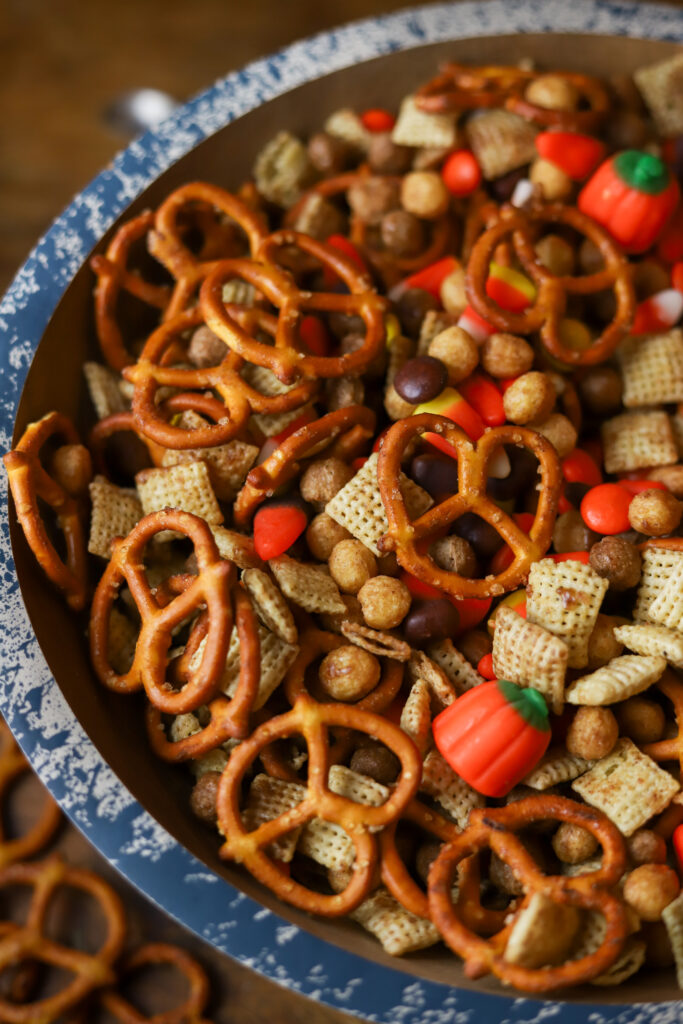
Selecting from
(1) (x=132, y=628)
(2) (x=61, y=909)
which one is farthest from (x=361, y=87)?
(2) (x=61, y=909)

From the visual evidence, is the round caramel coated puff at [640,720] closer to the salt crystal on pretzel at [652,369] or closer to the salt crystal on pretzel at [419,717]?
the salt crystal on pretzel at [419,717]

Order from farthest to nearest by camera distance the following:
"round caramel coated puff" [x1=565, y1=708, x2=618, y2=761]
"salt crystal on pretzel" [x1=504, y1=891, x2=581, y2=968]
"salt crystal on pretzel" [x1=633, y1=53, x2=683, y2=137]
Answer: "salt crystal on pretzel" [x1=633, y1=53, x2=683, y2=137] < "round caramel coated puff" [x1=565, y1=708, x2=618, y2=761] < "salt crystal on pretzel" [x1=504, y1=891, x2=581, y2=968]

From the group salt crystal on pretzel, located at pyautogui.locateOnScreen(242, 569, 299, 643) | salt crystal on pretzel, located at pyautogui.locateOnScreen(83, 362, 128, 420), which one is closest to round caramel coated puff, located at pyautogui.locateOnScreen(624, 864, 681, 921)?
salt crystal on pretzel, located at pyautogui.locateOnScreen(242, 569, 299, 643)

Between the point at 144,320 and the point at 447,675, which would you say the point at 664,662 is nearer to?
the point at 447,675

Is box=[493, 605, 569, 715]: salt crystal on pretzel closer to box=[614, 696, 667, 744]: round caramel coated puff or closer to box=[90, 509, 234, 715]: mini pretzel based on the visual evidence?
box=[614, 696, 667, 744]: round caramel coated puff

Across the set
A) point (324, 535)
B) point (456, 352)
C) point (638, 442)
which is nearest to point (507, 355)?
point (456, 352)

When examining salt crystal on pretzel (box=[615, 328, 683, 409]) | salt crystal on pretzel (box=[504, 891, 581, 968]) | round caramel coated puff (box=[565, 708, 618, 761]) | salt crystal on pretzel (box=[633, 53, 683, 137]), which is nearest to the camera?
salt crystal on pretzel (box=[504, 891, 581, 968])

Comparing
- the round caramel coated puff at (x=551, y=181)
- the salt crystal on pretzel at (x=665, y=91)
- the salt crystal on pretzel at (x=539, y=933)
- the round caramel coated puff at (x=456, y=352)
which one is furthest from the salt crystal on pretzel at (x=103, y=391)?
the salt crystal on pretzel at (x=665, y=91)

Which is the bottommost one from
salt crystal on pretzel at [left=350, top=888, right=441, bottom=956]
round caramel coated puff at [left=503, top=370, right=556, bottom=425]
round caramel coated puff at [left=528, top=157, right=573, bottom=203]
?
salt crystal on pretzel at [left=350, top=888, right=441, bottom=956]
